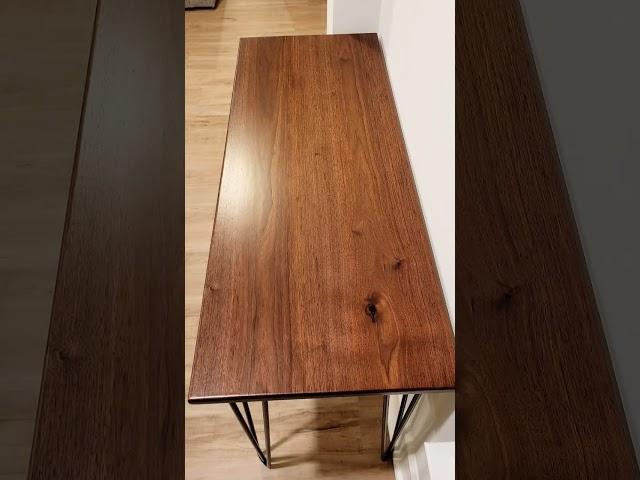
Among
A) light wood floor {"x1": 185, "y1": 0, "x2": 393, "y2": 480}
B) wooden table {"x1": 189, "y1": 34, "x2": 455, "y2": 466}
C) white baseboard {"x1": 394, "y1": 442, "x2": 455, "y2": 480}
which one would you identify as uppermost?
wooden table {"x1": 189, "y1": 34, "x2": 455, "y2": 466}

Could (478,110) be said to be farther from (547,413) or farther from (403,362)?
(403,362)

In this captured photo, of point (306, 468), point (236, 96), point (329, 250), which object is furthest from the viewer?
point (306, 468)

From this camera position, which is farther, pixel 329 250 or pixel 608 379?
pixel 329 250

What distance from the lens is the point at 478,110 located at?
330 mm

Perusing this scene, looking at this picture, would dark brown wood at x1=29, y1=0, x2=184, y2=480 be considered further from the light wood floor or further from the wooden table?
the light wood floor

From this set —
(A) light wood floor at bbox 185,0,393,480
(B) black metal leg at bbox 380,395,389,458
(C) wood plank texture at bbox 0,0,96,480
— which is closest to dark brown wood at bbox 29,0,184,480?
(C) wood plank texture at bbox 0,0,96,480

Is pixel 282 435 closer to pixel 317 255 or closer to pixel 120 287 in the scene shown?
pixel 317 255

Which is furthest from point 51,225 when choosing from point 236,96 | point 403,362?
point 236,96

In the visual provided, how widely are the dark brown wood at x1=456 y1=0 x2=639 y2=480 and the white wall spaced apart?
0.51 m

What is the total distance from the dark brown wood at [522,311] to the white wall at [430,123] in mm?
513

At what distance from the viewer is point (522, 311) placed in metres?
0.30

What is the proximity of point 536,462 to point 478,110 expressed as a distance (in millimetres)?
192

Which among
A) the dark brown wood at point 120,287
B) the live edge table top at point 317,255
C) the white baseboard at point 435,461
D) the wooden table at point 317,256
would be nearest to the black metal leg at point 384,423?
the wooden table at point 317,256

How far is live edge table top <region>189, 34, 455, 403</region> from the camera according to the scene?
0.83 meters
